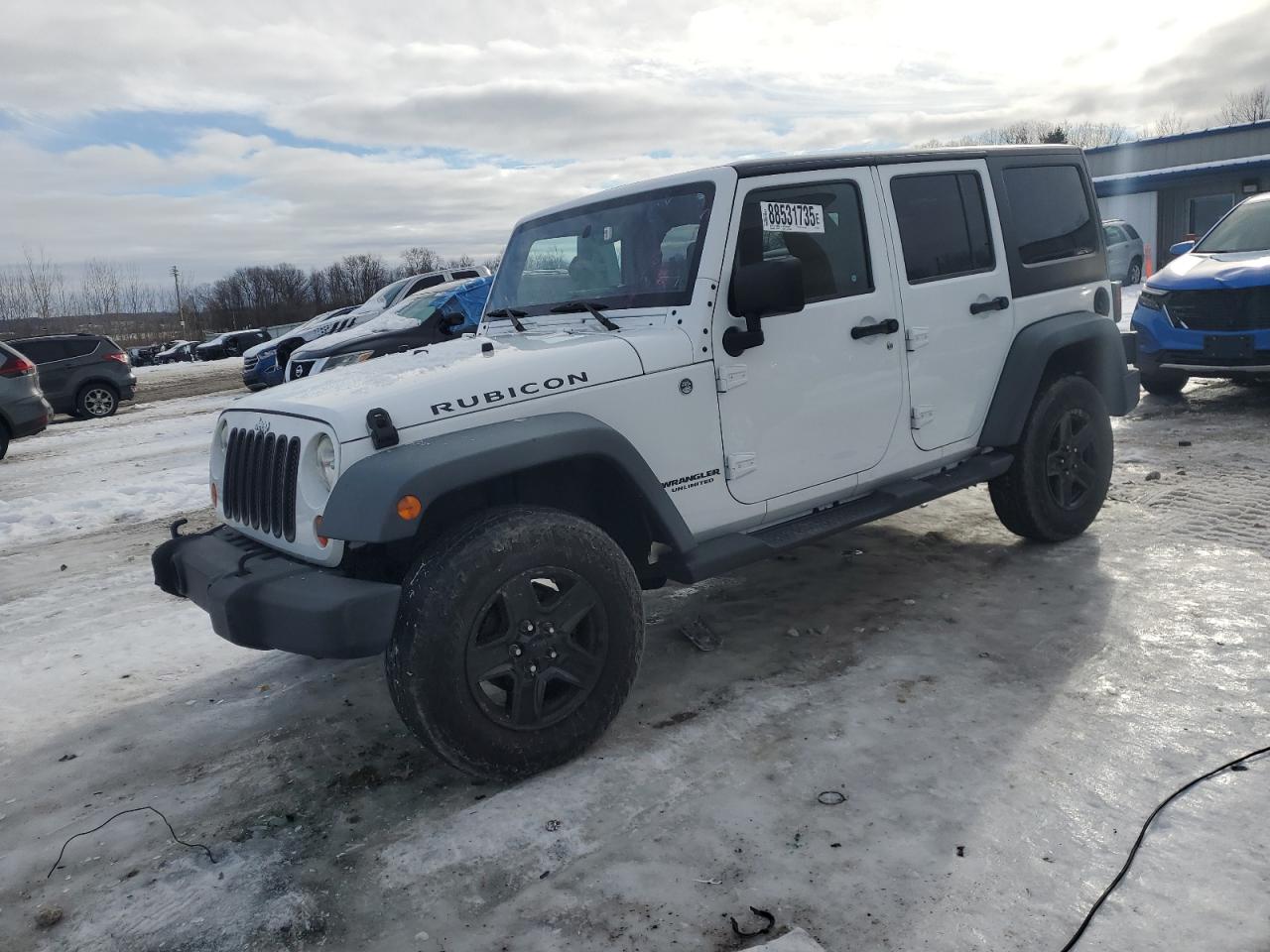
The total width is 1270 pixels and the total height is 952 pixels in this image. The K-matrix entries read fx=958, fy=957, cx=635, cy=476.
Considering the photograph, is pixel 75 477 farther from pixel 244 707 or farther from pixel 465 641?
pixel 465 641

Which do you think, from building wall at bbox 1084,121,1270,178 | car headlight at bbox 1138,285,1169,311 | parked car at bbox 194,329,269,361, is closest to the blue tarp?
car headlight at bbox 1138,285,1169,311

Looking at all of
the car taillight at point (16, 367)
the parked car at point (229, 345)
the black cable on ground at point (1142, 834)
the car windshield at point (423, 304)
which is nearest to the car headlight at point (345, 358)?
the car windshield at point (423, 304)

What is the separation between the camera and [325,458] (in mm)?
3146

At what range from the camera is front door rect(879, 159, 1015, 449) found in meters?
4.38

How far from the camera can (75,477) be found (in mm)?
9695

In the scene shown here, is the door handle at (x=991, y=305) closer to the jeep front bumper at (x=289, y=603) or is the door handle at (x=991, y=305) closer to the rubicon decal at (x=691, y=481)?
the rubicon decal at (x=691, y=481)

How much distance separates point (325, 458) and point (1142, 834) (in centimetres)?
268

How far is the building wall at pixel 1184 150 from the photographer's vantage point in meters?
29.4

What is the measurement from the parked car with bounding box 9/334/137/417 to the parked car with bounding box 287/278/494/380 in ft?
19.8

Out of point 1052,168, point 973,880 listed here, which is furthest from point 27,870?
point 1052,168

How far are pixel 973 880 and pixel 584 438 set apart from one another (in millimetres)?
1740

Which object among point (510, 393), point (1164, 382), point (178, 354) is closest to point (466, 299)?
point (1164, 382)

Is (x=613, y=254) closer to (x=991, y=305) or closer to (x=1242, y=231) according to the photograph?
(x=991, y=305)

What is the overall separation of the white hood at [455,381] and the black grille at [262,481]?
12 cm
